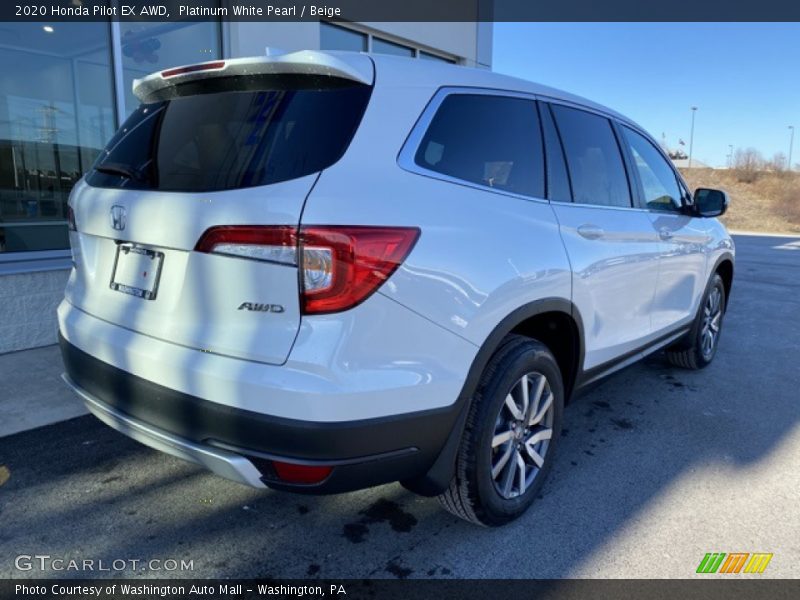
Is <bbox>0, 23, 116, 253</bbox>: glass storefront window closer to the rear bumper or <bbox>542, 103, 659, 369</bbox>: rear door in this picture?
the rear bumper

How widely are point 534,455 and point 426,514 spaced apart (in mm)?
560

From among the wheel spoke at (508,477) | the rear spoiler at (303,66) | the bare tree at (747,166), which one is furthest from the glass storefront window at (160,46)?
the bare tree at (747,166)

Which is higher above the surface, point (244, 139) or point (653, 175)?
point (244, 139)

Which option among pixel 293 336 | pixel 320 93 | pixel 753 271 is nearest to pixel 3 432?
pixel 293 336

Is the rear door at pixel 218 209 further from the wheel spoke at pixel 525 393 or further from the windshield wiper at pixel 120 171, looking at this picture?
the wheel spoke at pixel 525 393

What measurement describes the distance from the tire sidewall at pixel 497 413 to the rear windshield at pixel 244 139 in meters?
1.09

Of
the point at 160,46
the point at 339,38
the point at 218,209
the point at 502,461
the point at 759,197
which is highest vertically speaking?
the point at 339,38

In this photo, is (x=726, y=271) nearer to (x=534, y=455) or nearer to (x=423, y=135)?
(x=534, y=455)

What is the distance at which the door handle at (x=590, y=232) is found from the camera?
2824 millimetres

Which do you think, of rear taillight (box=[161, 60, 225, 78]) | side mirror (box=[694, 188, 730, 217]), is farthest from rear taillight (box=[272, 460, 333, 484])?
side mirror (box=[694, 188, 730, 217])

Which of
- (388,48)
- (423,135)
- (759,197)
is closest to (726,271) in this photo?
(423,135)

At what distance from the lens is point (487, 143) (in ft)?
8.20

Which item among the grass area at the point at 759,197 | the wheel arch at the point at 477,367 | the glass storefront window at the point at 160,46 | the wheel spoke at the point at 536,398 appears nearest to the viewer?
the wheel arch at the point at 477,367

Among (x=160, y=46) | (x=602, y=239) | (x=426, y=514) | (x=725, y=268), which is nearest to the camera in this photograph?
(x=426, y=514)
